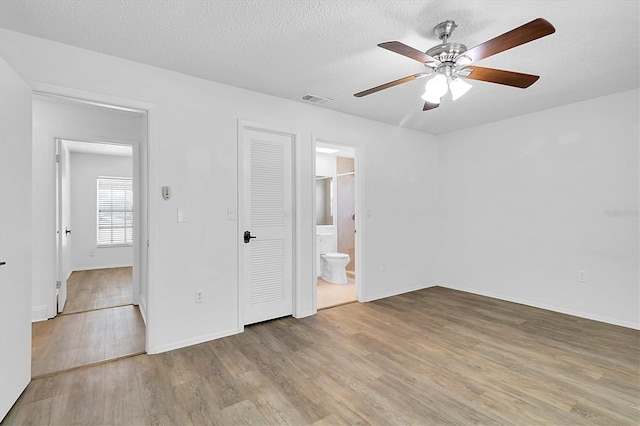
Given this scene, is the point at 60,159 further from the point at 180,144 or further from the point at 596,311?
the point at 596,311

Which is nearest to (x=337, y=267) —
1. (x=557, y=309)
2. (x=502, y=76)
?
(x=557, y=309)

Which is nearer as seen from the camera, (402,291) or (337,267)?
(402,291)

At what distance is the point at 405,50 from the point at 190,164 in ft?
6.69

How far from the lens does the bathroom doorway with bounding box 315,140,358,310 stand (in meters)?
5.29

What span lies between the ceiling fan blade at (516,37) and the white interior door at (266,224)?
216 centimetres

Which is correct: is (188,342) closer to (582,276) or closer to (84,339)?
(84,339)

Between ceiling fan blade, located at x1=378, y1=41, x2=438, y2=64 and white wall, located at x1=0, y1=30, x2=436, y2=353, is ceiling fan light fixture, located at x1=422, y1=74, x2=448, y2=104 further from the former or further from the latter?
white wall, located at x1=0, y1=30, x2=436, y2=353

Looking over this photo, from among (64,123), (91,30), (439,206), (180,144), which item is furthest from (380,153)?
(64,123)

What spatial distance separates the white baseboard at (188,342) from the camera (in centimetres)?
271

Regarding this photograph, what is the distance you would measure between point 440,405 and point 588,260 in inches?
113

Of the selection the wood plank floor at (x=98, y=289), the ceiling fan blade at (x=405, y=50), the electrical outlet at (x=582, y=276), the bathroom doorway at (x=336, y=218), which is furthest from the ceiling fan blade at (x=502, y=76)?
the wood plank floor at (x=98, y=289)

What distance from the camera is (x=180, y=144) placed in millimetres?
2850

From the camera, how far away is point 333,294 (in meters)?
4.61

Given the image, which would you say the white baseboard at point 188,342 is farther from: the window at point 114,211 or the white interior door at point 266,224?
the window at point 114,211
